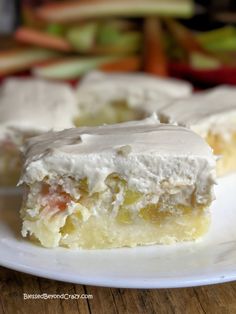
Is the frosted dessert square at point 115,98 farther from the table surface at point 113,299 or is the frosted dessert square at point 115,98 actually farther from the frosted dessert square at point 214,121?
the table surface at point 113,299

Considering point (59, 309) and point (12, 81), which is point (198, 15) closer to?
point (12, 81)

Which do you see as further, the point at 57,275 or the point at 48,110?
the point at 48,110

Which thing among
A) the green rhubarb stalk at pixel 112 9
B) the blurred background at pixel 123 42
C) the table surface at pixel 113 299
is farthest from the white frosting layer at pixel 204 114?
the green rhubarb stalk at pixel 112 9

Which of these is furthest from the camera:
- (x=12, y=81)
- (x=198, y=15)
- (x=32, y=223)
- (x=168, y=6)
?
(x=198, y=15)

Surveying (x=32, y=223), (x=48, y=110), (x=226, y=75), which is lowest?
(x=226, y=75)

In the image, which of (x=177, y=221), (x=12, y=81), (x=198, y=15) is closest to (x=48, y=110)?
(x=12, y=81)

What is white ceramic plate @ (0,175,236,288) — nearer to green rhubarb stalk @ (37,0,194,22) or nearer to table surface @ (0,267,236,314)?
table surface @ (0,267,236,314)

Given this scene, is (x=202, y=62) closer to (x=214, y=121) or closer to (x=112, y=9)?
(x=112, y=9)
